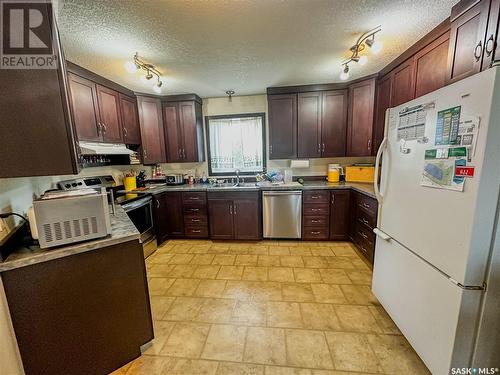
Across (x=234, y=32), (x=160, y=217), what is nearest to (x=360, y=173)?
(x=234, y=32)

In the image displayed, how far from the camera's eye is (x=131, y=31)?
167 cm

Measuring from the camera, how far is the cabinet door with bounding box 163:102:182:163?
3510 mm

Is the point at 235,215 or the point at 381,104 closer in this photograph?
the point at 381,104

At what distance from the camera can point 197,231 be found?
11.5 feet

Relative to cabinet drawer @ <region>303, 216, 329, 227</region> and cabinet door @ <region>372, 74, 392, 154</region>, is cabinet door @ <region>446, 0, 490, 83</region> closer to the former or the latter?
cabinet door @ <region>372, 74, 392, 154</region>

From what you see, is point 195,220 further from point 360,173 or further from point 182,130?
point 360,173

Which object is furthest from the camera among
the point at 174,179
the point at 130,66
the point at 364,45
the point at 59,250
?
the point at 174,179

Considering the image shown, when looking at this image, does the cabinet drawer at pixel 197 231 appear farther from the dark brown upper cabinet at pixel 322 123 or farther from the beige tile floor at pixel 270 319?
the dark brown upper cabinet at pixel 322 123

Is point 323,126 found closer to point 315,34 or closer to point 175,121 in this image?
point 315,34

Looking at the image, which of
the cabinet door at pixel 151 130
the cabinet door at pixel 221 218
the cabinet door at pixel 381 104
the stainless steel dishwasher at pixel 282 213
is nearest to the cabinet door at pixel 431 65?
the cabinet door at pixel 381 104

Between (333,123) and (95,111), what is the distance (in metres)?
3.34

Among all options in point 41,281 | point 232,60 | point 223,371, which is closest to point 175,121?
point 232,60

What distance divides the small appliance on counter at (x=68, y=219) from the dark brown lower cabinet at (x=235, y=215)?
2.06m

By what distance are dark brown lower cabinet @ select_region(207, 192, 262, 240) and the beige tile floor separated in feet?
1.72
